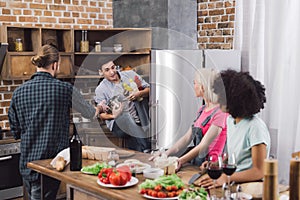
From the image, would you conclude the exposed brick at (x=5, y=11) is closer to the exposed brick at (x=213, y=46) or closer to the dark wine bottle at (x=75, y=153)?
the exposed brick at (x=213, y=46)

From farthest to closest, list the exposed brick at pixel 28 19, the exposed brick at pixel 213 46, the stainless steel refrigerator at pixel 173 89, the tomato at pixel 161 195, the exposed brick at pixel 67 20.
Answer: the exposed brick at pixel 67 20 → the exposed brick at pixel 213 46 → the exposed brick at pixel 28 19 → the stainless steel refrigerator at pixel 173 89 → the tomato at pixel 161 195

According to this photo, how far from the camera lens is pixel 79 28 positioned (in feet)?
17.6

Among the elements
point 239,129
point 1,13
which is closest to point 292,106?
point 239,129

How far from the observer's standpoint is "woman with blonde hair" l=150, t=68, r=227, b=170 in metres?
3.31

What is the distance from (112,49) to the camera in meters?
5.36

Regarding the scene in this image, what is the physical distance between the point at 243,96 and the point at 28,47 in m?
2.96

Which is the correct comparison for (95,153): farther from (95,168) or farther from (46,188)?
(46,188)

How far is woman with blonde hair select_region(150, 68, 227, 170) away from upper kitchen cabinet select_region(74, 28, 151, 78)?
189 centimetres

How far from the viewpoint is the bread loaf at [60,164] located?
9.85 feet

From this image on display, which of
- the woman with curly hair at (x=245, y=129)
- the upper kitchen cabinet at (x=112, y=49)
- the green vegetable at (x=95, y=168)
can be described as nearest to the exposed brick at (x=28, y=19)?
the upper kitchen cabinet at (x=112, y=49)

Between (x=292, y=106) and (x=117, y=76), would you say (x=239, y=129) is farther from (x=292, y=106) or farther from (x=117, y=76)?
(x=117, y=76)

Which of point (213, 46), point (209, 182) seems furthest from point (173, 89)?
point (209, 182)

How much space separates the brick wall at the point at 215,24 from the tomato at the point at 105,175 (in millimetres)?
2775

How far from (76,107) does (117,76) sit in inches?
55.0
